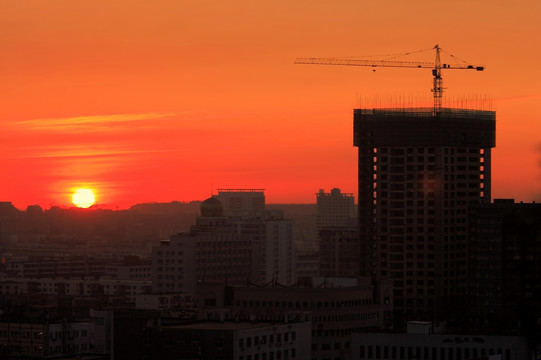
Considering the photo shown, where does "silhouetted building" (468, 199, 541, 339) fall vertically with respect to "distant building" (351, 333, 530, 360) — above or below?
above

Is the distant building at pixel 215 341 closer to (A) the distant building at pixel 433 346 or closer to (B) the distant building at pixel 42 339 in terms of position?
(A) the distant building at pixel 433 346

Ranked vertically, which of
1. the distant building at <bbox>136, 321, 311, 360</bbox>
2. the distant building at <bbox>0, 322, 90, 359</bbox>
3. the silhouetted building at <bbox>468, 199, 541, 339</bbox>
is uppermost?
the silhouetted building at <bbox>468, 199, 541, 339</bbox>

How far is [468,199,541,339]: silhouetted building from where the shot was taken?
12450 cm

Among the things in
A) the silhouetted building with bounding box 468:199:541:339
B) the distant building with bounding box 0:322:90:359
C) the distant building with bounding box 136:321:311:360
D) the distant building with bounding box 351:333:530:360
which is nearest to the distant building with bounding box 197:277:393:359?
the silhouetted building with bounding box 468:199:541:339

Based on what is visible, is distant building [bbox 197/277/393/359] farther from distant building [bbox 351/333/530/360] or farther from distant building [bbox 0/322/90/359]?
distant building [bbox 351/333/530/360]

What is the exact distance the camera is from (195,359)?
109000mm

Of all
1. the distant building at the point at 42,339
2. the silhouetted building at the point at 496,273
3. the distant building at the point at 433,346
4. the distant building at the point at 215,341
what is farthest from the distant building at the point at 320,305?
the distant building at the point at 215,341

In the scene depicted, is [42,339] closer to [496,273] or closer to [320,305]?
[320,305]

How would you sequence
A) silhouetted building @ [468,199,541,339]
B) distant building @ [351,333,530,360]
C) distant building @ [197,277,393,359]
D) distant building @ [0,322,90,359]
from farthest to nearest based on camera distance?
distant building @ [197,277,393,359] < distant building @ [0,322,90,359] < silhouetted building @ [468,199,541,339] < distant building @ [351,333,530,360]

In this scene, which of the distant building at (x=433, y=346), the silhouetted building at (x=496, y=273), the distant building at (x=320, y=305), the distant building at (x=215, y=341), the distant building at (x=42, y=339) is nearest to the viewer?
the distant building at (x=215, y=341)

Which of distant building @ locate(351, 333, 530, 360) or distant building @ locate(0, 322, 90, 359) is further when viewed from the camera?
distant building @ locate(0, 322, 90, 359)

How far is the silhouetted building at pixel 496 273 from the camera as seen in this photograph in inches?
4902

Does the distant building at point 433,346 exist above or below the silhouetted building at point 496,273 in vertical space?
below

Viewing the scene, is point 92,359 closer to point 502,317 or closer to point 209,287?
point 502,317
